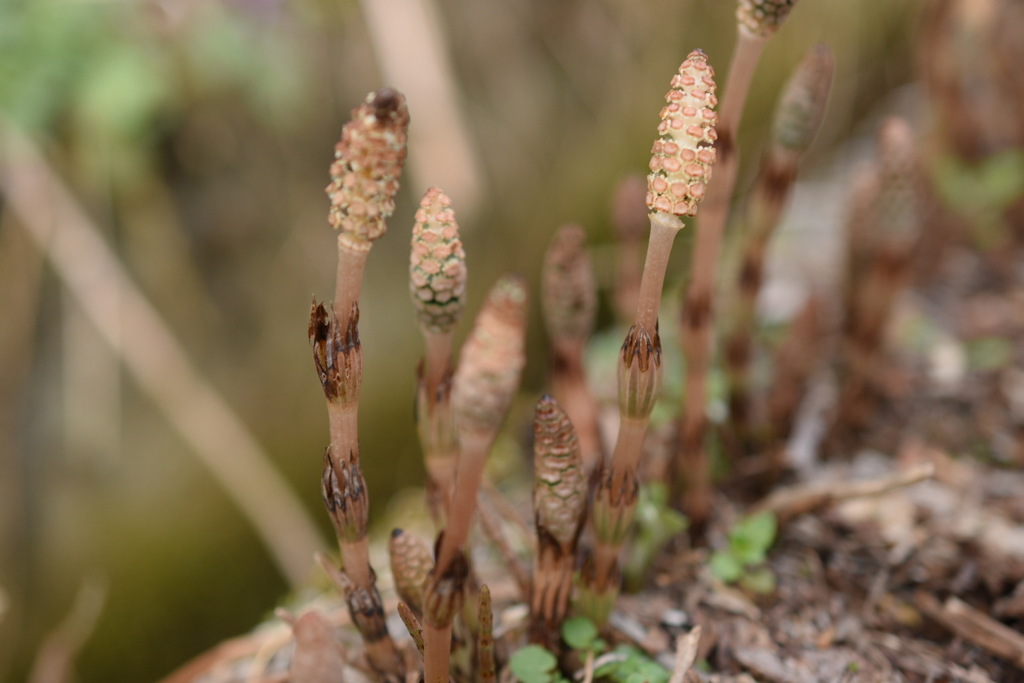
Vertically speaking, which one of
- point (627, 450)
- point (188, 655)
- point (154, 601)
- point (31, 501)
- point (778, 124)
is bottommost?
point (188, 655)

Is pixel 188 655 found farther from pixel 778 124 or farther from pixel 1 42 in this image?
pixel 778 124

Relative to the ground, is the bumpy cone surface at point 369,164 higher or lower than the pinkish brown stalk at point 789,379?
higher

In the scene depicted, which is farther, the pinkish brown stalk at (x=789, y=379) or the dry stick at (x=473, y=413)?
the pinkish brown stalk at (x=789, y=379)

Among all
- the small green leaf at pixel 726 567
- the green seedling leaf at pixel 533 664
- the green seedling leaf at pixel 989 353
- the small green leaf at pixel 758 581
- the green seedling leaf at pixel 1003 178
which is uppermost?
the green seedling leaf at pixel 1003 178

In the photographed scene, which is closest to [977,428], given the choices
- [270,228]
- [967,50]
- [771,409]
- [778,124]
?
[771,409]

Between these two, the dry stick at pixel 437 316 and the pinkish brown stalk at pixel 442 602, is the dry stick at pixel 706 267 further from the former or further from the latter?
the pinkish brown stalk at pixel 442 602

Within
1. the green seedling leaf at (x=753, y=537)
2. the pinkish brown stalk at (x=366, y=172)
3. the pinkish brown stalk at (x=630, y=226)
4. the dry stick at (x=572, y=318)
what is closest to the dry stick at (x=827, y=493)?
the green seedling leaf at (x=753, y=537)
